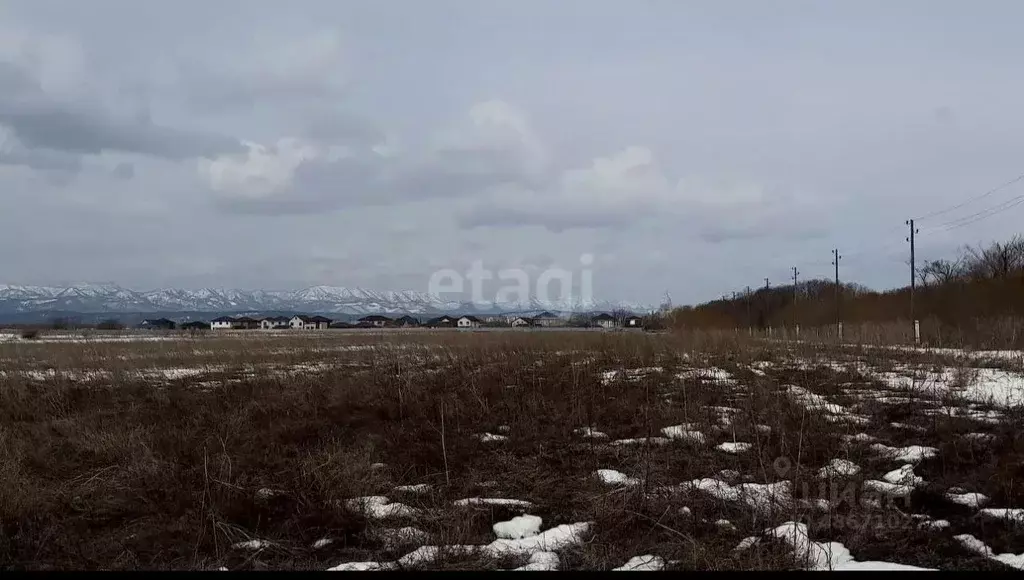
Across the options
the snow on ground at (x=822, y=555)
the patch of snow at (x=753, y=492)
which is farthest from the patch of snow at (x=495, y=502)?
the snow on ground at (x=822, y=555)

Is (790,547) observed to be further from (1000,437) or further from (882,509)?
(1000,437)

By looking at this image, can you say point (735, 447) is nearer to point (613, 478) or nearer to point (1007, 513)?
point (613, 478)

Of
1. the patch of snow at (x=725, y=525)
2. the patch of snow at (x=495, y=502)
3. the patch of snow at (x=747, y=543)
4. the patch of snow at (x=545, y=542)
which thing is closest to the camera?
the patch of snow at (x=747, y=543)

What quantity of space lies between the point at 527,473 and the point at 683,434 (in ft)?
8.17

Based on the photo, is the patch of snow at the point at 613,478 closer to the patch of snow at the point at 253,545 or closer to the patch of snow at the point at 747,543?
the patch of snow at the point at 747,543

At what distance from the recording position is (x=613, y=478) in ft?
22.5

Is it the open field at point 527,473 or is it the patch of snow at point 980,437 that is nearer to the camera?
the open field at point 527,473

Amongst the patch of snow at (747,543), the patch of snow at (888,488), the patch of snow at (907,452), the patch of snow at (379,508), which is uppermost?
the patch of snow at (907,452)

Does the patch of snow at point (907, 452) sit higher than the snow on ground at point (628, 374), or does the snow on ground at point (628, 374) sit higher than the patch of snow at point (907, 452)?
the snow on ground at point (628, 374)

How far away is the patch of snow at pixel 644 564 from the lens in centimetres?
450

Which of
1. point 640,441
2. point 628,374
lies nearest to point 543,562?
point 640,441

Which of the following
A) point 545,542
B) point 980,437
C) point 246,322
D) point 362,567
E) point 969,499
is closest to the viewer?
point 362,567

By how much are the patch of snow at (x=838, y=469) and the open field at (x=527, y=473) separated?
0.27ft

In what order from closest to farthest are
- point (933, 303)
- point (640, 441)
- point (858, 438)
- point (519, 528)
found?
point (519, 528) < point (858, 438) < point (640, 441) < point (933, 303)
